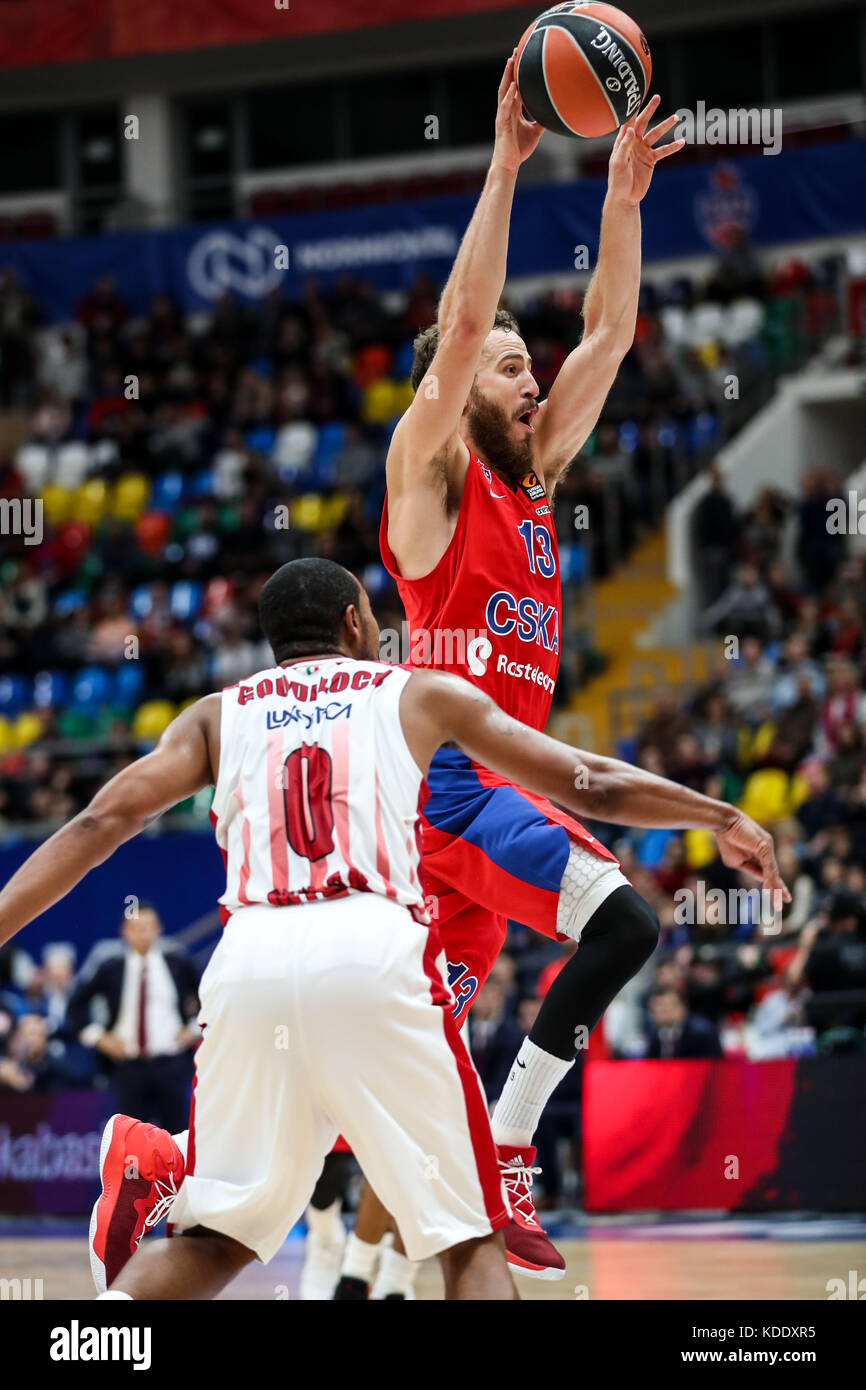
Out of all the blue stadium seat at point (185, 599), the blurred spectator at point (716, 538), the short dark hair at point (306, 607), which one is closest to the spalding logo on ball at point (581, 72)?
the short dark hair at point (306, 607)

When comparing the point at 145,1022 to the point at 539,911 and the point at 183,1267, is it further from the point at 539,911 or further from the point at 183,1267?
the point at 183,1267

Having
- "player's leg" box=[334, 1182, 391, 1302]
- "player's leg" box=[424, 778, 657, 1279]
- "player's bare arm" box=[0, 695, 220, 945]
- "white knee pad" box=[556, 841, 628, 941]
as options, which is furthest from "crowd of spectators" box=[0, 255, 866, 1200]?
"player's bare arm" box=[0, 695, 220, 945]

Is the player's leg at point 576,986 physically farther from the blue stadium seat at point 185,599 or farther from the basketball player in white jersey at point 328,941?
the blue stadium seat at point 185,599

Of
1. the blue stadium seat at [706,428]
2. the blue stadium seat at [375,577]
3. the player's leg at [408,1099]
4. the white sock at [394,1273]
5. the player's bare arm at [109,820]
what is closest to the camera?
the player's leg at [408,1099]

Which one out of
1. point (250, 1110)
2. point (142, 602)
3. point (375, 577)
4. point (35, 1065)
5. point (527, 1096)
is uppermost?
point (375, 577)

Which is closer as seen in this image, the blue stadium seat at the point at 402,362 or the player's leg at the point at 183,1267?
the player's leg at the point at 183,1267

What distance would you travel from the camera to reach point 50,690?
20547mm

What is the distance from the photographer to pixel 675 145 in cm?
630

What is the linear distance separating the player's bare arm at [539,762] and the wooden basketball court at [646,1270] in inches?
109

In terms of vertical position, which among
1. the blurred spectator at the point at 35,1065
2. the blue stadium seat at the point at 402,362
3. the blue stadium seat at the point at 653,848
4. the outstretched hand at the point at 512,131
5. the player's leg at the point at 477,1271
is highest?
the blue stadium seat at the point at 402,362

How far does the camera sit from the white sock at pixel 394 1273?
7.04 meters

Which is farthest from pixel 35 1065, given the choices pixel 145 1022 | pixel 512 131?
pixel 512 131

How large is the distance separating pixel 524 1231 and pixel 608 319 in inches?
125

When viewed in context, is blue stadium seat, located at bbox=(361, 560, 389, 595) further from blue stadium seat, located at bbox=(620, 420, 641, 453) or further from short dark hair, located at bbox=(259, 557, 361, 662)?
short dark hair, located at bbox=(259, 557, 361, 662)
